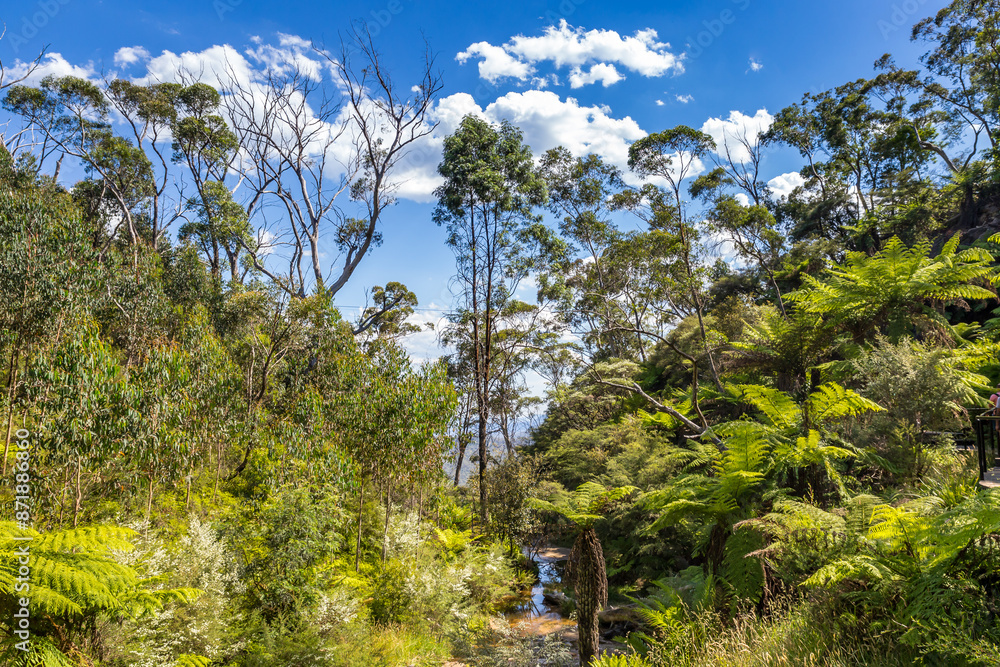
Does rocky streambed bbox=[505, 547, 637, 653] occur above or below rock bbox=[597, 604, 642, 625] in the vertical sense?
below

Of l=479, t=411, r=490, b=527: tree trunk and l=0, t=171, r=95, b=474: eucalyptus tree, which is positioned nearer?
l=0, t=171, r=95, b=474: eucalyptus tree

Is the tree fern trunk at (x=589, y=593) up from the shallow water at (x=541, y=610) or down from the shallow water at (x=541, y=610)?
up

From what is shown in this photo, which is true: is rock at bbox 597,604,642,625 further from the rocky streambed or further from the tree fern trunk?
the tree fern trunk

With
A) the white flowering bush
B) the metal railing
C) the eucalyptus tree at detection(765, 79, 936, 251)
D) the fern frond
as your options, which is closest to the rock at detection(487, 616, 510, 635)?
the white flowering bush

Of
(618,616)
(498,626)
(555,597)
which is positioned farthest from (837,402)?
(555,597)

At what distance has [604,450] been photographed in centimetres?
1326

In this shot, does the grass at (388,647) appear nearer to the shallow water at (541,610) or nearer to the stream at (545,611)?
the stream at (545,611)

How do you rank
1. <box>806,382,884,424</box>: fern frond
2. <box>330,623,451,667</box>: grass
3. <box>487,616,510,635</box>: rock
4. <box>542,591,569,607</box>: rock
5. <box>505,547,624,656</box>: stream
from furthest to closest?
<box>542,591,569,607</box>: rock → <box>505,547,624,656</box>: stream → <box>487,616,510,635</box>: rock → <box>806,382,884,424</box>: fern frond → <box>330,623,451,667</box>: grass

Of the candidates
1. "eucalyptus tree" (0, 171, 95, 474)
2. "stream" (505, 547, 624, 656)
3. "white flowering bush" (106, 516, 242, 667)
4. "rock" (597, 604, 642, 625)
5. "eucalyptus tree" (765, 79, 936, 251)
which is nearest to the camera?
"white flowering bush" (106, 516, 242, 667)

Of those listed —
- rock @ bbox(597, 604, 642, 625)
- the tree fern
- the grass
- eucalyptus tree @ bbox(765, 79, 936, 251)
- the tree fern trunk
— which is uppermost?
eucalyptus tree @ bbox(765, 79, 936, 251)

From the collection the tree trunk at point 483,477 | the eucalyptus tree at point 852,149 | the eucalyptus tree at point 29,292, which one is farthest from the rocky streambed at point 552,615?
the eucalyptus tree at point 852,149

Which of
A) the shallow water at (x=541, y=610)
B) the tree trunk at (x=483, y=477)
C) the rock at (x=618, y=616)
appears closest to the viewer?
the rock at (x=618, y=616)

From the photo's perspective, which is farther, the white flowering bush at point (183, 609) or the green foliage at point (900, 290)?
the green foliage at point (900, 290)

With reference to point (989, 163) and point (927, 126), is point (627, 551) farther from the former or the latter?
point (927, 126)
